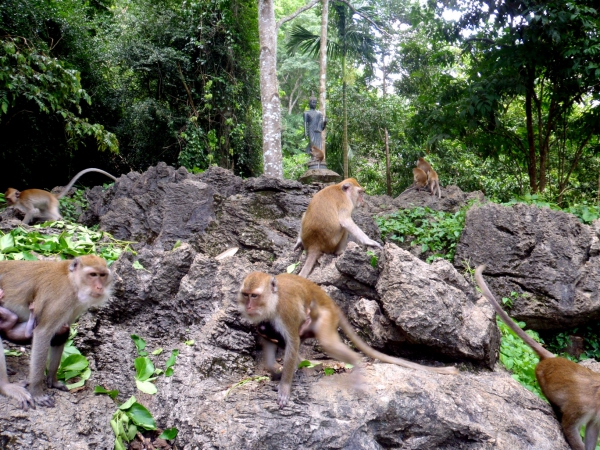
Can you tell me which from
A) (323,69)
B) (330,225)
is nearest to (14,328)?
(330,225)

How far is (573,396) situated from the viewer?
3717mm

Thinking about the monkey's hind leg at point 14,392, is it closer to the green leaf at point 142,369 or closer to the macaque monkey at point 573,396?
the green leaf at point 142,369

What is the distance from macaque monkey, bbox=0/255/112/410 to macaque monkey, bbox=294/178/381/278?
230 cm

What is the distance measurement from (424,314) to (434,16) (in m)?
10.4

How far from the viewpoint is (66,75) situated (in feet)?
27.9

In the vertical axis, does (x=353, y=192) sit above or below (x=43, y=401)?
above

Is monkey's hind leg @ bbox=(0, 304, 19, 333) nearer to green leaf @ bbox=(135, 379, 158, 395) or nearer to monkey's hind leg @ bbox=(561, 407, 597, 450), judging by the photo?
green leaf @ bbox=(135, 379, 158, 395)

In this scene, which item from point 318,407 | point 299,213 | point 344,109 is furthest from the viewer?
point 344,109

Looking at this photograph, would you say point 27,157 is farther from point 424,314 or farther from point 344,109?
point 424,314

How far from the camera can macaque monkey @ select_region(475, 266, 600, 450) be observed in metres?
3.55

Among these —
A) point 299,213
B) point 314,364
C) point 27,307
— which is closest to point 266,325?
point 314,364

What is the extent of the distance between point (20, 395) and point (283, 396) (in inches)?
58.5

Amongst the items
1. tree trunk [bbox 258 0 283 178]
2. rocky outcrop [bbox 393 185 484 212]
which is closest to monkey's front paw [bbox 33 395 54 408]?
rocky outcrop [bbox 393 185 484 212]

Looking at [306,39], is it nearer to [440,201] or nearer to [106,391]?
[440,201]
